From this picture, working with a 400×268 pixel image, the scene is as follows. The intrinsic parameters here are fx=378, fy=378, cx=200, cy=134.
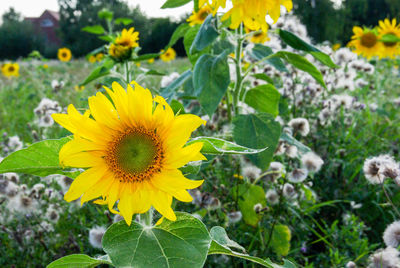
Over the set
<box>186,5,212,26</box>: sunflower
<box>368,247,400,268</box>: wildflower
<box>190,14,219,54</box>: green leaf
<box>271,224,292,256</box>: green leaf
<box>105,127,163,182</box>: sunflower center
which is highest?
<box>186,5,212,26</box>: sunflower

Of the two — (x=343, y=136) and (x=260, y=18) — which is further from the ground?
(x=260, y=18)

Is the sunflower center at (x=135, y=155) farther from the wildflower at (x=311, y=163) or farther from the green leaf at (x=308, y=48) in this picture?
the wildflower at (x=311, y=163)

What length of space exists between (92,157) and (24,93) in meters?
5.64

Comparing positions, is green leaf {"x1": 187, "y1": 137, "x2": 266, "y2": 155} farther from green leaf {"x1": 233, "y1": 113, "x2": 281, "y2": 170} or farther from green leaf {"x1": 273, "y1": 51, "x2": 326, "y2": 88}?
green leaf {"x1": 273, "y1": 51, "x2": 326, "y2": 88}

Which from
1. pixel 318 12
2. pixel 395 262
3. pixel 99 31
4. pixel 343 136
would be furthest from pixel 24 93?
pixel 318 12

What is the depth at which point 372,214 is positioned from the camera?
199 centimetres

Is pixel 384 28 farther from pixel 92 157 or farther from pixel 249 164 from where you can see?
pixel 92 157

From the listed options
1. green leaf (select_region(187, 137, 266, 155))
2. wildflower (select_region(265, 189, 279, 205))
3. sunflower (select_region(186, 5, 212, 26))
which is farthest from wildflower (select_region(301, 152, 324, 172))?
green leaf (select_region(187, 137, 266, 155))

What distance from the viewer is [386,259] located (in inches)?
50.5

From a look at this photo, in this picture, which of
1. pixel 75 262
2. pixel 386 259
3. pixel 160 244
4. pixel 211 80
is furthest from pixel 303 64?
pixel 75 262

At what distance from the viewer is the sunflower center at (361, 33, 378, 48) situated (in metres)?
3.58

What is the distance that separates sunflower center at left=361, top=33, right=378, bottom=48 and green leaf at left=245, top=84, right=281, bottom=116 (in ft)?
7.71

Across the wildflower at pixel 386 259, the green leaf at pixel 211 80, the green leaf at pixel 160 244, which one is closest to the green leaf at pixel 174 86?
the green leaf at pixel 211 80

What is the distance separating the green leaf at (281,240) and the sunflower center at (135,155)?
36.7 inches
